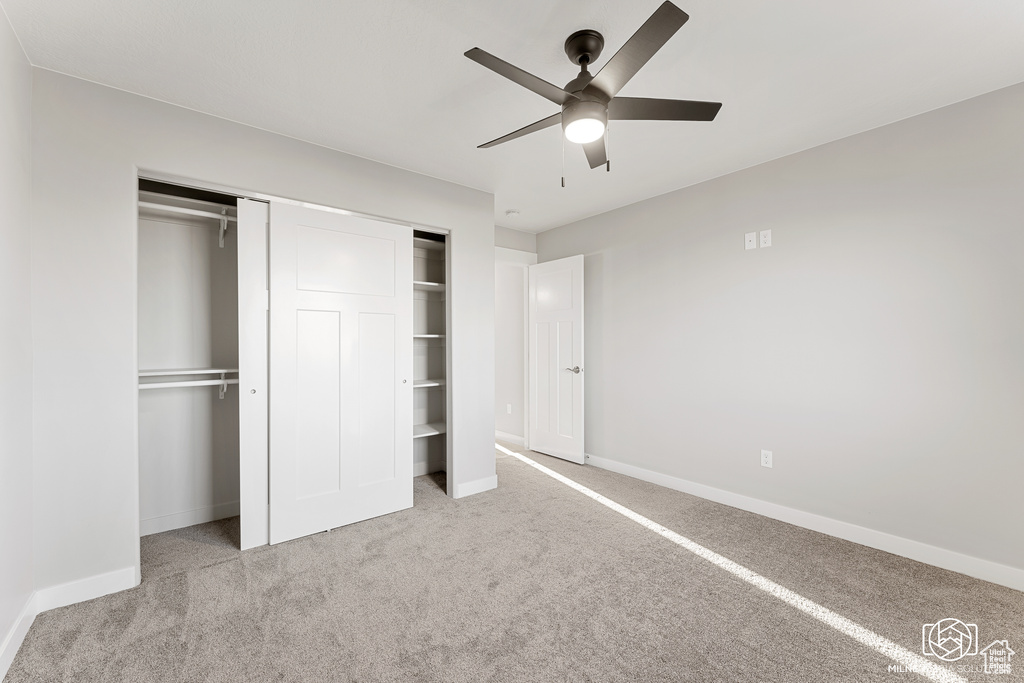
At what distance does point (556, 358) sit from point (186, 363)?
3.23m

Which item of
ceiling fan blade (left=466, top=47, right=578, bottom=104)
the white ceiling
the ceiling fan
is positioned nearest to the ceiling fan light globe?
the ceiling fan

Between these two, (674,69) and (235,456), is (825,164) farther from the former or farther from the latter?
(235,456)

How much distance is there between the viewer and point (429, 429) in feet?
12.6

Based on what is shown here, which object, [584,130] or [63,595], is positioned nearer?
[584,130]

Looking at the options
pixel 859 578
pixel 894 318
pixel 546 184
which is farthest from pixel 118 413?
pixel 894 318

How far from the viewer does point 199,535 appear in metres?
2.84

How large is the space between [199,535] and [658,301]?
388cm

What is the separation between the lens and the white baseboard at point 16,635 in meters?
1.64

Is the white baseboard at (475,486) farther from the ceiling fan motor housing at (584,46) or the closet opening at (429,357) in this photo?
the ceiling fan motor housing at (584,46)

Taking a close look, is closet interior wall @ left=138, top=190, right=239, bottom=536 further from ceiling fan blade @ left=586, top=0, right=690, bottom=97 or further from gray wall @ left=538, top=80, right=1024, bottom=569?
gray wall @ left=538, top=80, right=1024, bottom=569

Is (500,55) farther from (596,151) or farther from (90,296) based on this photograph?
(90,296)

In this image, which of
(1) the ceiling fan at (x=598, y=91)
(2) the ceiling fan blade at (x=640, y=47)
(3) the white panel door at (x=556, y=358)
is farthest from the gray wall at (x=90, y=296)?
(3) the white panel door at (x=556, y=358)

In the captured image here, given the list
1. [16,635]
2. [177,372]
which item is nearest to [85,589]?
[16,635]

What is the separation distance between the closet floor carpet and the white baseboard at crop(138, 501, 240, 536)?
0.33ft
